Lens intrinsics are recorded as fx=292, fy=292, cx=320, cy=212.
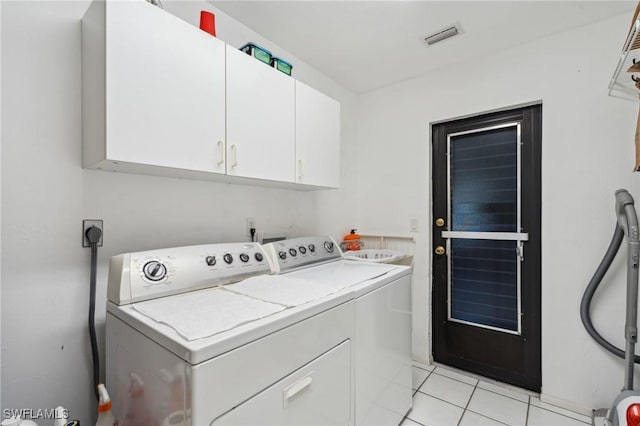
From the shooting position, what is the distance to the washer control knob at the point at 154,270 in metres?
Answer: 1.15

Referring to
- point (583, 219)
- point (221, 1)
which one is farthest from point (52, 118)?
point (583, 219)

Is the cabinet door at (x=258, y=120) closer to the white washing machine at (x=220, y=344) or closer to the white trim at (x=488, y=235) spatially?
the white washing machine at (x=220, y=344)

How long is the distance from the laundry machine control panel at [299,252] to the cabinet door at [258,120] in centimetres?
39

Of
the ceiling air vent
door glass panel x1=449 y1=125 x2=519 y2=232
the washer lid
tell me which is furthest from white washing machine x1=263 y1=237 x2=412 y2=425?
the ceiling air vent

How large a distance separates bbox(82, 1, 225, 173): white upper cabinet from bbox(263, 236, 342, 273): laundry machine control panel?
1.87 ft

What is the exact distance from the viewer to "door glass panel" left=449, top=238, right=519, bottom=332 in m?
2.23

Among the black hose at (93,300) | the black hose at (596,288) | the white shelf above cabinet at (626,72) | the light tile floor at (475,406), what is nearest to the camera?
the black hose at (93,300)

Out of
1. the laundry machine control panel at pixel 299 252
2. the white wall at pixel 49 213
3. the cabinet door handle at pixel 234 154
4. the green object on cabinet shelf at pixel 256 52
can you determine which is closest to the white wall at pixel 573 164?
the green object on cabinet shelf at pixel 256 52

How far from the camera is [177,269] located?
4.05 ft

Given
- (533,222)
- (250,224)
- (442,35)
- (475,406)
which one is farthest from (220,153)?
(475,406)

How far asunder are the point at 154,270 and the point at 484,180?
2351 millimetres

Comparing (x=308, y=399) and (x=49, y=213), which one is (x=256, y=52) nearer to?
(x=49, y=213)

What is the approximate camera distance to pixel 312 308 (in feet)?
3.55

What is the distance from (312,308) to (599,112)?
2.18m
